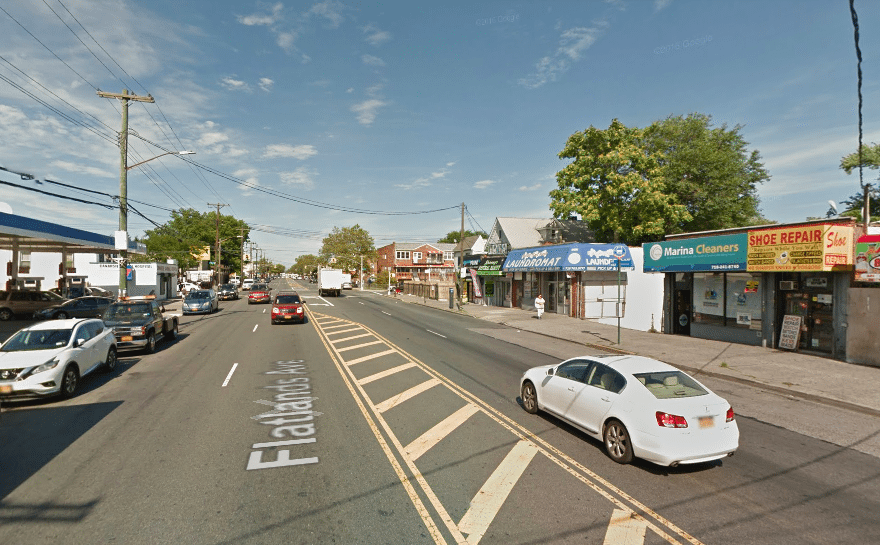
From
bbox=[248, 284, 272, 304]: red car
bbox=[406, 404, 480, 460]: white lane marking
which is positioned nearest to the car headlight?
bbox=[406, 404, 480, 460]: white lane marking

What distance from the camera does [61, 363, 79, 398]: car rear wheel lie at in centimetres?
1046

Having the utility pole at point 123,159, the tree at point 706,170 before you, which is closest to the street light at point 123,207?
the utility pole at point 123,159

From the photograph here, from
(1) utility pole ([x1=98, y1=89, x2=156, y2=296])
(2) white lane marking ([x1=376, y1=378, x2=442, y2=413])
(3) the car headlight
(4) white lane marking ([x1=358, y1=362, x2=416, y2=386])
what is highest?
(1) utility pole ([x1=98, y1=89, x2=156, y2=296])

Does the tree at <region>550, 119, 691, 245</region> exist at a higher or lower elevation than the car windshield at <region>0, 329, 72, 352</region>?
higher

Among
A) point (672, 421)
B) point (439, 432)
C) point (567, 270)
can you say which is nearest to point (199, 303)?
point (567, 270)

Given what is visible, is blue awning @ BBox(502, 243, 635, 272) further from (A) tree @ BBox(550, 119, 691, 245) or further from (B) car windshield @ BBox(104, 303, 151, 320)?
(B) car windshield @ BBox(104, 303, 151, 320)

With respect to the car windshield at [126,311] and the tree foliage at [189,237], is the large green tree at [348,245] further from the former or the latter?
the car windshield at [126,311]

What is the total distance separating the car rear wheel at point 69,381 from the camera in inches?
412

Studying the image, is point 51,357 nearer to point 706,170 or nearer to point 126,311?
point 126,311

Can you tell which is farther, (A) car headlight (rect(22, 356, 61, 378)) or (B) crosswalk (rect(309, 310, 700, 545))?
(A) car headlight (rect(22, 356, 61, 378))

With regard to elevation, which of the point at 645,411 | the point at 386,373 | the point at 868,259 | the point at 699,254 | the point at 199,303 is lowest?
the point at 386,373

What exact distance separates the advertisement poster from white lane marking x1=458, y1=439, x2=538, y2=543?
563 inches

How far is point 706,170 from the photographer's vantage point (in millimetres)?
39312

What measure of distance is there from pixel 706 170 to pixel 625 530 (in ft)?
138
